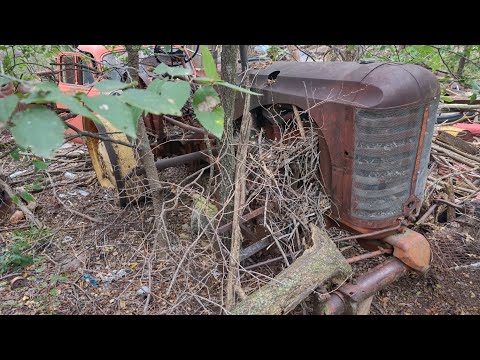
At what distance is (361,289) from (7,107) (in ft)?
6.15

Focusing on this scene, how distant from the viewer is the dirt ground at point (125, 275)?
90.2 inches

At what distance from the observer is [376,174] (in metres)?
2.07

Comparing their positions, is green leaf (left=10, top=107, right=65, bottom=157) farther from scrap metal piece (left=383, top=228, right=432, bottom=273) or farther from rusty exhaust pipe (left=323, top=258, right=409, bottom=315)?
scrap metal piece (left=383, top=228, right=432, bottom=273)

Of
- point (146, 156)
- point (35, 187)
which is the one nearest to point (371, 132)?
point (146, 156)

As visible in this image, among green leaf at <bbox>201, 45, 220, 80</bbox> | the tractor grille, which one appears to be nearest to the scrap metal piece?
the tractor grille

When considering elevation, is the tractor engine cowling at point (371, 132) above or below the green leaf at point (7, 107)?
below

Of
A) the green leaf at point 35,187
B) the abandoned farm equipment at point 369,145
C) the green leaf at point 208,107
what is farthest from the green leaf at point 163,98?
the green leaf at point 35,187

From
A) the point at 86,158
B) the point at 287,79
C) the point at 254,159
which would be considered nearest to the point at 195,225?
the point at 254,159

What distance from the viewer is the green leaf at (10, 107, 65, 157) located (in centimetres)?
88

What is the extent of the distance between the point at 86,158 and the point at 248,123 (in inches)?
124

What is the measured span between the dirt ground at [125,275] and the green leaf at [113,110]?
3.86ft

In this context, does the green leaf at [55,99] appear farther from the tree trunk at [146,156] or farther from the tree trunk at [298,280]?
the tree trunk at [146,156]

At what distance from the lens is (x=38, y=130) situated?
905 mm

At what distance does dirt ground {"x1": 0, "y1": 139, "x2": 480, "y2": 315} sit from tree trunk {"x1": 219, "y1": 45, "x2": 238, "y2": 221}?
1.16 feet
